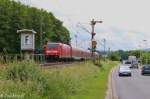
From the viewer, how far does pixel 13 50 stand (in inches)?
3873

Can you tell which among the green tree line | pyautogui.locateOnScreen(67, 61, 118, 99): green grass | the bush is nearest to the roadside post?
pyautogui.locateOnScreen(67, 61, 118, 99): green grass

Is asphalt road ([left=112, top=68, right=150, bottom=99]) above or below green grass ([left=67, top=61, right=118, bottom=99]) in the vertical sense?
below

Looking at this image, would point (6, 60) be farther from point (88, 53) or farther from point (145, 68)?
point (88, 53)

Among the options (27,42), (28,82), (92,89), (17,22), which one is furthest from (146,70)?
(28,82)

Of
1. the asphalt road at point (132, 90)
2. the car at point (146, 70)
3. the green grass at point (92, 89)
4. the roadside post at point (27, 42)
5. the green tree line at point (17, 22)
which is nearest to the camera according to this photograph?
the green grass at point (92, 89)

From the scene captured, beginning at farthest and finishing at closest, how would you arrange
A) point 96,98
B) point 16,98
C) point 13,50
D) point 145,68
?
point 13,50 → point 145,68 → point 96,98 → point 16,98

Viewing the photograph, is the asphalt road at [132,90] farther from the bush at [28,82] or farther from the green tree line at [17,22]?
the green tree line at [17,22]

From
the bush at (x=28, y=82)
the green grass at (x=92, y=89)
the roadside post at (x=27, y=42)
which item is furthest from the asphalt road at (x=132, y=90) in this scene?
the bush at (x=28, y=82)

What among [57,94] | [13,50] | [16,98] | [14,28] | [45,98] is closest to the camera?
[16,98]

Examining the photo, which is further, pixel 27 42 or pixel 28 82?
pixel 27 42

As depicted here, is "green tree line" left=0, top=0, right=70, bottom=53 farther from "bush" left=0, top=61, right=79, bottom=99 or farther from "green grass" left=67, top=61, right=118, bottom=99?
"bush" left=0, top=61, right=79, bottom=99

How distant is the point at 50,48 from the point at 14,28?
3709 centimetres

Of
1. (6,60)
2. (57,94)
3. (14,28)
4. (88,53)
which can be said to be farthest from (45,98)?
(88,53)

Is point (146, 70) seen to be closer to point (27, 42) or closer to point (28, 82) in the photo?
point (27, 42)
